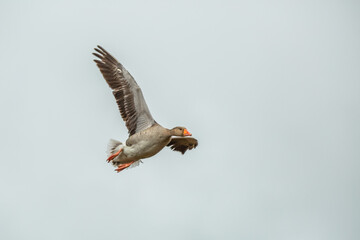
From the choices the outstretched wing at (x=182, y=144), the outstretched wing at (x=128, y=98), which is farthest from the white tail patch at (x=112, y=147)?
the outstretched wing at (x=182, y=144)

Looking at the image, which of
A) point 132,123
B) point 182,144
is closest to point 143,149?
point 132,123

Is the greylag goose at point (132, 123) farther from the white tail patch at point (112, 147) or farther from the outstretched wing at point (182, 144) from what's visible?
the outstretched wing at point (182, 144)

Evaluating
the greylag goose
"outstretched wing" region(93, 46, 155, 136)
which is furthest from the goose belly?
"outstretched wing" region(93, 46, 155, 136)

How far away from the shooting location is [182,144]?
1720 cm

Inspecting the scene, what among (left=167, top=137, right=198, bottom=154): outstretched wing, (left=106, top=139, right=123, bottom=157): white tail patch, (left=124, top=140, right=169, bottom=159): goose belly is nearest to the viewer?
(left=124, top=140, right=169, bottom=159): goose belly

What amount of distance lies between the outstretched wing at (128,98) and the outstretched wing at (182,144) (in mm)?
1447

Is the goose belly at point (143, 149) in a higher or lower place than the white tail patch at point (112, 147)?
higher

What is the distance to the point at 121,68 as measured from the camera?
1580cm

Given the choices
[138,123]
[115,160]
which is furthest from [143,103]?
[115,160]

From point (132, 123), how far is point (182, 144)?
209 centimetres

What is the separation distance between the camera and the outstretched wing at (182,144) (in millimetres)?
16938

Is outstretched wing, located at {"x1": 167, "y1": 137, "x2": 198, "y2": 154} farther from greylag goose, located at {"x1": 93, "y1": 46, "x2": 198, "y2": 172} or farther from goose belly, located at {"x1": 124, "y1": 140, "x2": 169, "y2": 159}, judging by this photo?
goose belly, located at {"x1": 124, "y1": 140, "x2": 169, "y2": 159}

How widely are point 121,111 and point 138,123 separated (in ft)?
1.95

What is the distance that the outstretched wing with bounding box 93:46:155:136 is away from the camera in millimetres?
15602
